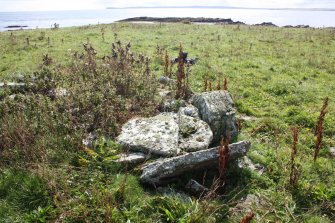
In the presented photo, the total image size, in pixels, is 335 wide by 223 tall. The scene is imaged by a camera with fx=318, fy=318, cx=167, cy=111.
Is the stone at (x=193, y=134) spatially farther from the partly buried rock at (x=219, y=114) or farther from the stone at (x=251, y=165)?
the stone at (x=251, y=165)

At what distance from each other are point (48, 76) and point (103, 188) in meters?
6.85

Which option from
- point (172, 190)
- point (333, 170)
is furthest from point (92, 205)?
point (333, 170)

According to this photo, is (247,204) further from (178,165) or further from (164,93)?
(164,93)

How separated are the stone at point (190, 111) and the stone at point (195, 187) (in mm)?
2631

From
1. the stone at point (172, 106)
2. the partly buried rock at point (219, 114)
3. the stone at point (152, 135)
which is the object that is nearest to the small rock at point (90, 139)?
the stone at point (152, 135)

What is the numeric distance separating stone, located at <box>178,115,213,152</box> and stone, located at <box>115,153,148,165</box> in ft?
3.16

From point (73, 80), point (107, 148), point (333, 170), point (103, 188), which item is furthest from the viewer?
point (73, 80)

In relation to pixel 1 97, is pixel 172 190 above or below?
below

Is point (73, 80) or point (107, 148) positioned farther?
point (73, 80)

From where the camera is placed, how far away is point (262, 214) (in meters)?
6.00

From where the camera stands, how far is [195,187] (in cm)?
632

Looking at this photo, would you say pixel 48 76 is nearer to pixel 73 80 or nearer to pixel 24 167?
pixel 73 80

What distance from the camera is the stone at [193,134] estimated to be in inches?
289

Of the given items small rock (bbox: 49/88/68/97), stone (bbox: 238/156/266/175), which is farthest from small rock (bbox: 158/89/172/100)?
stone (bbox: 238/156/266/175)
